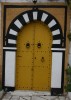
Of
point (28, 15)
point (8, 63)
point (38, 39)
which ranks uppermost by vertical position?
point (28, 15)

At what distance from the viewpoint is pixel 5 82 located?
997cm

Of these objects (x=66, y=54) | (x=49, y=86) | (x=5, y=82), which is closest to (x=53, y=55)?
(x=66, y=54)

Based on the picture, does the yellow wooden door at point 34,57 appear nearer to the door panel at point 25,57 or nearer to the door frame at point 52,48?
the door panel at point 25,57

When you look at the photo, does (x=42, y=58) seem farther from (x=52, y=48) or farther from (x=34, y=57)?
(x=52, y=48)

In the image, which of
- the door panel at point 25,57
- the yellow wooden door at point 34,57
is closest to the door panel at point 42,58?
the yellow wooden door at point 34,57

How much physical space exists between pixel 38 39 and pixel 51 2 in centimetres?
119

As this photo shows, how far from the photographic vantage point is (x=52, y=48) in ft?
32.1

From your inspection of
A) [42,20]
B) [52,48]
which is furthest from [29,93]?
[42,20]

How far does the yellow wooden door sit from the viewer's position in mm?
10000

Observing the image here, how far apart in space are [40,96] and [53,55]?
127 cm

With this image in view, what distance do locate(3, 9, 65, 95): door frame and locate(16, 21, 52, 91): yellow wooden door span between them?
22 cm

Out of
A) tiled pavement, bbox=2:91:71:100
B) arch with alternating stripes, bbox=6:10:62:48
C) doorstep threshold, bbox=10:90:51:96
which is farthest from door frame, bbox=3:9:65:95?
tiled pavement, bbox=2:91:71:100

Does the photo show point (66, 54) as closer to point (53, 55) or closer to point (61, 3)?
point (53, 55)

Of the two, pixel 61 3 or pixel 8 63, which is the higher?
pixel 61 3
